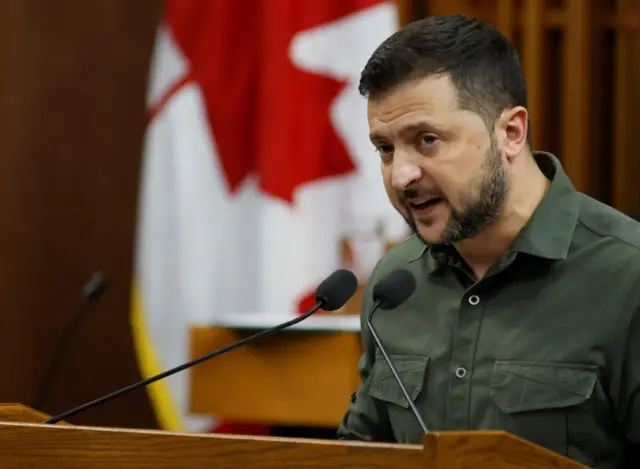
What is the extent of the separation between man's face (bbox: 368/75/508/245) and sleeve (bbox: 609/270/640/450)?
0.99 ft

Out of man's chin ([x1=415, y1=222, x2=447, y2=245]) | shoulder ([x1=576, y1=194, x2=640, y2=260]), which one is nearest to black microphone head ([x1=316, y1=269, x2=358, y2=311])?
man's chin ([x1=415, y1=222, x2=447, y2=245])

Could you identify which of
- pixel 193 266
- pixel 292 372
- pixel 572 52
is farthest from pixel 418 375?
pixel 193 266

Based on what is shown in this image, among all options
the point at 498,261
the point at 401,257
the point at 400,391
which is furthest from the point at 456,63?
the point at 400,391

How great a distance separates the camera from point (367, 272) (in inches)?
146

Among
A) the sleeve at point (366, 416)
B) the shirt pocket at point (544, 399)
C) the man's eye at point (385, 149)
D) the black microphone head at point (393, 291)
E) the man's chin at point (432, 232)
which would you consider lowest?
the sleeve at point (366, 416)

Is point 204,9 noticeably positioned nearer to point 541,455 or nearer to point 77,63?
point 77,63

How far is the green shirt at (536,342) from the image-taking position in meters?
1.91

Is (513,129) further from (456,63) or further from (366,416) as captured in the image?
(366,416)

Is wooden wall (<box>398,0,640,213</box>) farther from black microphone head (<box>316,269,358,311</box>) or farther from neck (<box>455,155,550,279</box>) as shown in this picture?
black microphone head (<box>316,269,358,311</box>)

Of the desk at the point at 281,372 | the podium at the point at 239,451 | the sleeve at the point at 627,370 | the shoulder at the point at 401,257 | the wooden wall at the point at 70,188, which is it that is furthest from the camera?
the wooden wall at the point at 70,188

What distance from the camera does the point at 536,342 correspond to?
1987 mm

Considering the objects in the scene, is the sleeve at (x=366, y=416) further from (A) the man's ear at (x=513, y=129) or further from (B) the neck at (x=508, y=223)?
(A) the man's ear at (x=513, y=129)

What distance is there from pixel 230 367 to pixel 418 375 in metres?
1.34

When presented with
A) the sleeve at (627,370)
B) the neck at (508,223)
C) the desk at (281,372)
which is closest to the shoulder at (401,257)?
the neck at (508,223)
